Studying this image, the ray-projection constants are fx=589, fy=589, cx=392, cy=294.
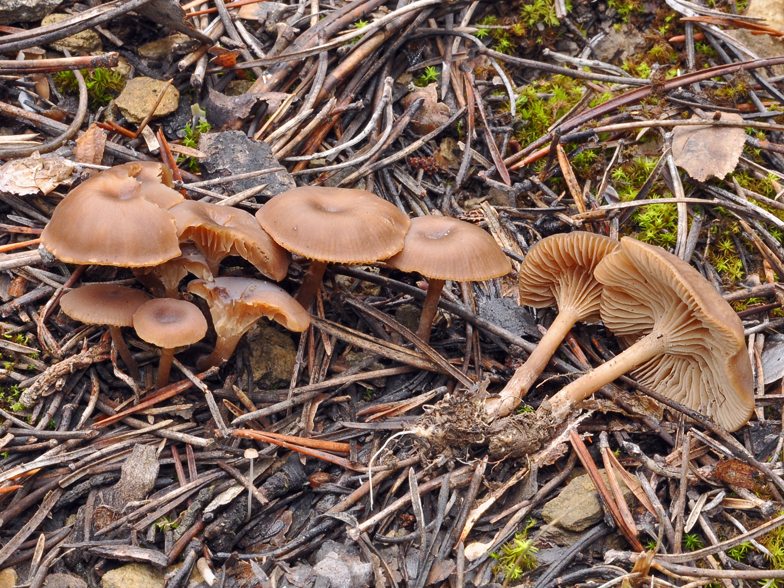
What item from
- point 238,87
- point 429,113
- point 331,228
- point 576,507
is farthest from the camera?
point 429,113

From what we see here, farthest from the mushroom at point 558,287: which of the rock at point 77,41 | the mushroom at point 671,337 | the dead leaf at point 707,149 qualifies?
the rock at point 77,41

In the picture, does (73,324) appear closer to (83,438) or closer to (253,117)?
(83,438)

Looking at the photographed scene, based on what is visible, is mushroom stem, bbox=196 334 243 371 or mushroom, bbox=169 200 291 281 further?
mushroom stem, bbox=196 334 243 371

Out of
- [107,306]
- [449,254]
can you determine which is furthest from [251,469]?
[449,254]

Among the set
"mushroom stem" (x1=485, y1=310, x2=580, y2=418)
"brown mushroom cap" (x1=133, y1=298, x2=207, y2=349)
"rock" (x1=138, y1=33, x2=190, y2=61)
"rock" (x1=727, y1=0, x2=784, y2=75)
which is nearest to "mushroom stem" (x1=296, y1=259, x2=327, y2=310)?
"brown mushroom cap" (x1=133, y1=298, x2=207, y2=349)

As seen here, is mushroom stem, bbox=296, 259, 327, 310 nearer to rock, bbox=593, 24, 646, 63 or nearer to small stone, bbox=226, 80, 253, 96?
small stone, bbox=226, 80, 253, 96

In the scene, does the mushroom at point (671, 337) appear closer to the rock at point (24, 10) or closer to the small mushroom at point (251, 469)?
the small mushroom at point (251, 469)

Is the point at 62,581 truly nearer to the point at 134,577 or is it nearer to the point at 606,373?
the point at 134,577
